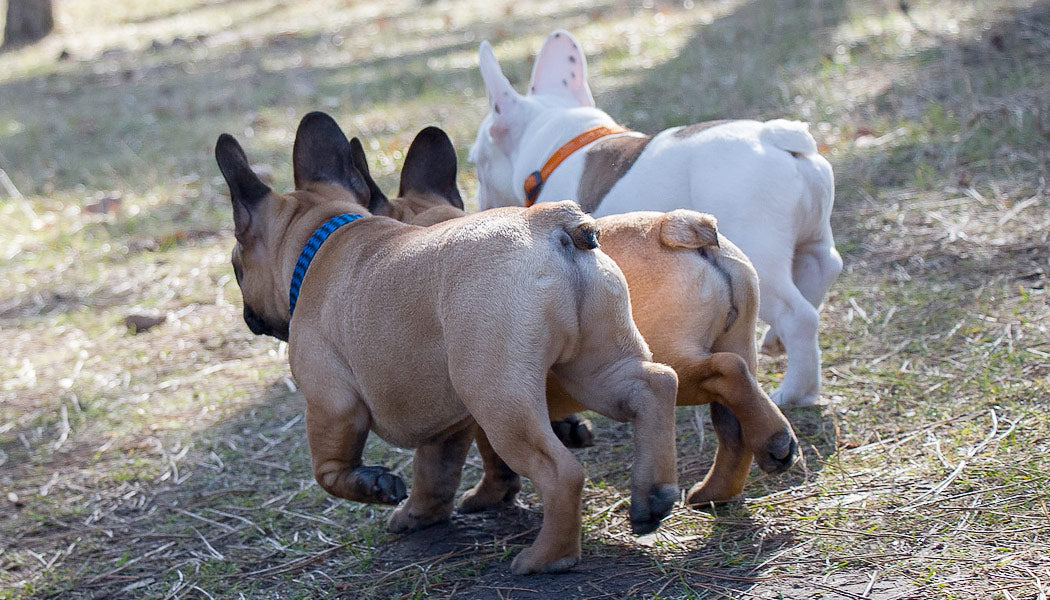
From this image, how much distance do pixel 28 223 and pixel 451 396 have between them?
668 centimetres

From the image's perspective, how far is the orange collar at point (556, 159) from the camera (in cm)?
488

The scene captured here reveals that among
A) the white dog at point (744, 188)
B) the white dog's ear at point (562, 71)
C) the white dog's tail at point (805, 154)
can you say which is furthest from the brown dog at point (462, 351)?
the white dog's ear at point (562, 71)

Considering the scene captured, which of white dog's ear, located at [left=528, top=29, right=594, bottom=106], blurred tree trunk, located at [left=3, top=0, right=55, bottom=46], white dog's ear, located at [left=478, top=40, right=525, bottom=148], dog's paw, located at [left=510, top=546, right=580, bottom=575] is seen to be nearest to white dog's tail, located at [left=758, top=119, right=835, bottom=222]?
white dog's ear, located at [left=478, top=40, right=525, bottom=148]

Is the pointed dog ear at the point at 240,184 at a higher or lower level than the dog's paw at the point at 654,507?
higher

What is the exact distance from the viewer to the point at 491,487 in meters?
3.84

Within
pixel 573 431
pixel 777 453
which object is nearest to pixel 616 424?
pixel 573 431

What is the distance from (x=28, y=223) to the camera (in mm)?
8656

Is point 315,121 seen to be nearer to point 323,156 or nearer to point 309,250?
point 323,156

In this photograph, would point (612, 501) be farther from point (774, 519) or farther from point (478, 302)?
point (478, 302)

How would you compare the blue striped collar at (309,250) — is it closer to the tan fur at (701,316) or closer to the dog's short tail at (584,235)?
the tan fur at (701,316)

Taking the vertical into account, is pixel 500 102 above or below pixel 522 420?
above

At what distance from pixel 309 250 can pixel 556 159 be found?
1.52m

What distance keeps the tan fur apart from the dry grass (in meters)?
0.35

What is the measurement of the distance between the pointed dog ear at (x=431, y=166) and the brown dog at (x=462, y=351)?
58 cm
